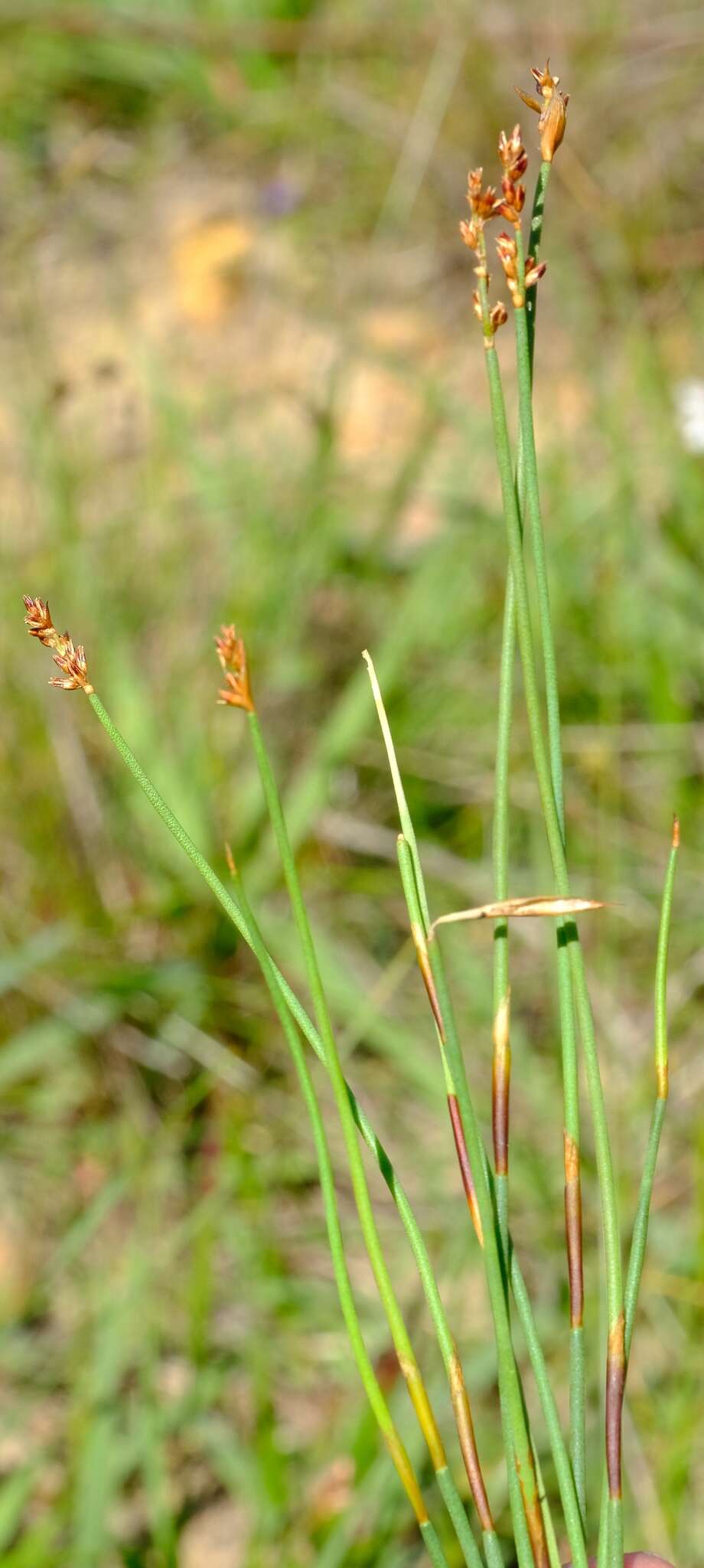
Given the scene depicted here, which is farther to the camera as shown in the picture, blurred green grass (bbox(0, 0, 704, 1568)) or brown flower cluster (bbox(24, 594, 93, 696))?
blurred green grass (bbox(0, 0, 704, 1568))

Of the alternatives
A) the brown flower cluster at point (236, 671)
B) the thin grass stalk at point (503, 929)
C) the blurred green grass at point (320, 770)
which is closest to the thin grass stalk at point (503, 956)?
the thin grass stalk at point (503, 929)

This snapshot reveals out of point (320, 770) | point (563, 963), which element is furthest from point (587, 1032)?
point (320, 770)

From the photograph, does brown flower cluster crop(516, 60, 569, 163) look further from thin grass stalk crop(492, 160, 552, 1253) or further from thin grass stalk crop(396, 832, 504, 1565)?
thin grass stalk crop(396, 832, 504, 1565)

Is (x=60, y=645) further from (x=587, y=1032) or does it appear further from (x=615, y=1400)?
(x=615, y=1400)

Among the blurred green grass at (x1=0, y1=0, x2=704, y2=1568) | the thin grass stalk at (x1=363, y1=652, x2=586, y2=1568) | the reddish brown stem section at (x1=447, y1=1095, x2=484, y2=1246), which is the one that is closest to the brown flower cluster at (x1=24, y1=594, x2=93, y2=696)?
the thin grass stalk at (x1=363, y1=652, x2=586, y2=1568)

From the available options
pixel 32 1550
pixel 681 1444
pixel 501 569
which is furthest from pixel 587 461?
pixel 32 1550

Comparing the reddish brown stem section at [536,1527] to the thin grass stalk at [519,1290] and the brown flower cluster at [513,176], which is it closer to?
the thin grass stalk at [519,1290]

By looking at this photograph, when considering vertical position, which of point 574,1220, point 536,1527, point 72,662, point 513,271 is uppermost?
point 513,271
